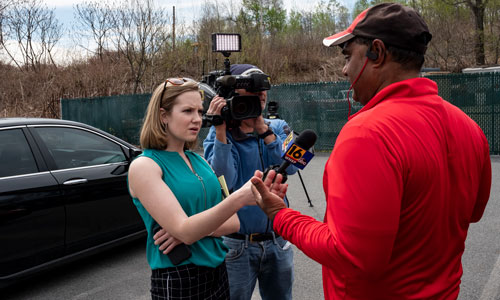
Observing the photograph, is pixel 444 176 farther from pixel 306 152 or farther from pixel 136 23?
pixel 136 23

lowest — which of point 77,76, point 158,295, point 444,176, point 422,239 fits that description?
point 158,295

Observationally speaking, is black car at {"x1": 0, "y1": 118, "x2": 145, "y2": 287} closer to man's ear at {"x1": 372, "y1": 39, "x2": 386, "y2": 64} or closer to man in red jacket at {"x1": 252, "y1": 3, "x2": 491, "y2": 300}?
man in red jacket at {"x1": 252, "y1": 3, "x2": 491, "y2": 300}

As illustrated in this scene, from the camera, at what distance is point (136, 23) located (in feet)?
71.8

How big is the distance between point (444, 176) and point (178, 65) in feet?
93.0

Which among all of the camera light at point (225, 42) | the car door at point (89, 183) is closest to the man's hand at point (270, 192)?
the camera light at point (225, 42)

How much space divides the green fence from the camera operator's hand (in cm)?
1042

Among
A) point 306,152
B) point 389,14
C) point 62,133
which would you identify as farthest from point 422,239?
point 62,133

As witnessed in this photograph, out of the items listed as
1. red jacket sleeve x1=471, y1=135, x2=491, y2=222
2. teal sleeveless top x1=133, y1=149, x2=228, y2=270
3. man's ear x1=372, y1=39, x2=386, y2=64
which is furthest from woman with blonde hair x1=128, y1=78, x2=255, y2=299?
red jacket sleeve x1=471, y1=135, x2=491, y2=222

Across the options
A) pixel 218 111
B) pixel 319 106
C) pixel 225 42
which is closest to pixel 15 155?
pixel 225 42

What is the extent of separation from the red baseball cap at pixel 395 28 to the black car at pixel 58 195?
363cm

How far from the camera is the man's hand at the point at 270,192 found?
1704 millimetres

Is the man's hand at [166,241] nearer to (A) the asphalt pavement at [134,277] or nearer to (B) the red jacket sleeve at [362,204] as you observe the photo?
(B) the red jacket sleeve at [362,204]

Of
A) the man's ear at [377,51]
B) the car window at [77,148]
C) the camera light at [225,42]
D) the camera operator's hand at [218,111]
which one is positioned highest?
the camera light at [225,42]

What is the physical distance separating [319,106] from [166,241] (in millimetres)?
12357
